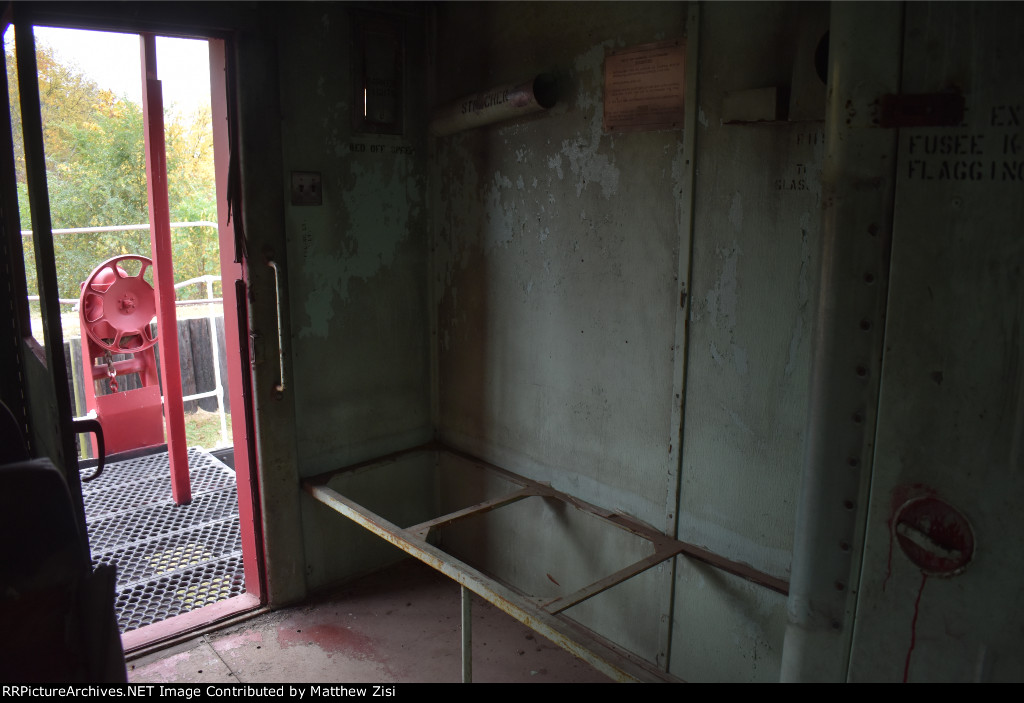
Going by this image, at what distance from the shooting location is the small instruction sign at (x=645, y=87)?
7.59 ft

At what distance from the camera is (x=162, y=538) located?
146 inches

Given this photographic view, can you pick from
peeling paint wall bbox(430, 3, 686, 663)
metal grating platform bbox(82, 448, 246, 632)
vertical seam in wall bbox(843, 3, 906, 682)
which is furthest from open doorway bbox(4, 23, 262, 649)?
vertical seam in wall bbox(843, 3, 906, 682)

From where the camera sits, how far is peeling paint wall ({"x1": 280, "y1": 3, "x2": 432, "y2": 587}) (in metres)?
2.97

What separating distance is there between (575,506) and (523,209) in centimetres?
123

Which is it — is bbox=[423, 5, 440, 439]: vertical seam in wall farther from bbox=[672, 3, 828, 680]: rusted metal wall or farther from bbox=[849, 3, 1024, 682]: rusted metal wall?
bbox=[849, 3, 1024, 682]: rusted metal wall

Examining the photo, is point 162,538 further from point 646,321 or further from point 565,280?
point 646,321

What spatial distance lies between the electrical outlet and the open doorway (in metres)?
0.29

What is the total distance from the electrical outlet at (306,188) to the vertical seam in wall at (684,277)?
154cm

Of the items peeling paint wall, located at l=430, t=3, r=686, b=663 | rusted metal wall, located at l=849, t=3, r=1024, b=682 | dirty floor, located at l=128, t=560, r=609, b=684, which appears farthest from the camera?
dirty floor, located at l=128, t=560, r=609, b=684

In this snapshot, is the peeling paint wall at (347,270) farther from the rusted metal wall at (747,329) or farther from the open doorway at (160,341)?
the rusted metal wall at (747,329)

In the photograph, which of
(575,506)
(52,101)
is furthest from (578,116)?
(52,101)

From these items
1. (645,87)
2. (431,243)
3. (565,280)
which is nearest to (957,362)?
(645,87)

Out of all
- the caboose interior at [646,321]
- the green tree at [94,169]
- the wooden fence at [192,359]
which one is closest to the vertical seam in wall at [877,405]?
the caboose interior at [646,321]

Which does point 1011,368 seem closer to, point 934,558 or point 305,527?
point 934,558
